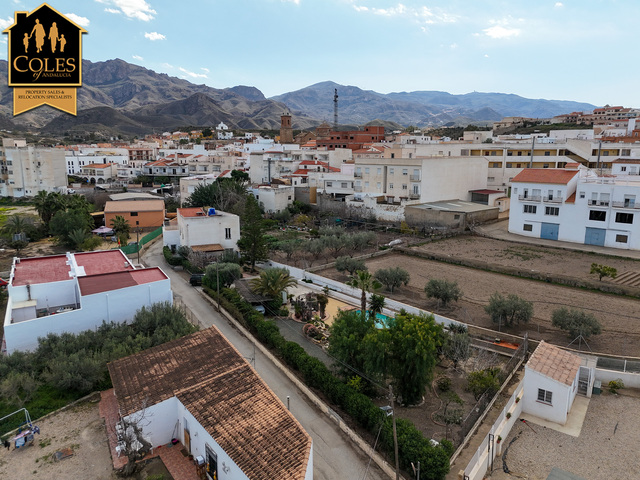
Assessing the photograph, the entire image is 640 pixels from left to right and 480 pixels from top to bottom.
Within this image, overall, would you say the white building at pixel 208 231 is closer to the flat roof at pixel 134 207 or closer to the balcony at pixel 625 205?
the flat roof at pixel 134 207

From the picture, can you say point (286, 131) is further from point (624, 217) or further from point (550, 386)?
point (550, 386)

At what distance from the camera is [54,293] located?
21.4 meters

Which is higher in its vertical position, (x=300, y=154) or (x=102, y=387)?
(x=300, y=154)

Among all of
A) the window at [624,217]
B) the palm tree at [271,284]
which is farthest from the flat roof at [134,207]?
the window at [624,217]

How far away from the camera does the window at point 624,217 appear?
33.3m

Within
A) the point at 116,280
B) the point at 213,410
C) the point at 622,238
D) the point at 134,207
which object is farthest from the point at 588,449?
the point at 134,207

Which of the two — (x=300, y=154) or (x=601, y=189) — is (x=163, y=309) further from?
(x=300, y=154)

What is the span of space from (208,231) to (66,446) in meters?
23.0

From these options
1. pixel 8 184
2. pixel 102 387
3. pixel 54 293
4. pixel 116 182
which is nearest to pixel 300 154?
pixel 116 182

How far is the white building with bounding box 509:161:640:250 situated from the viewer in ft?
110

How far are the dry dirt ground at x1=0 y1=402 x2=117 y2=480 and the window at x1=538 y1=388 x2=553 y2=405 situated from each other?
13.5 m

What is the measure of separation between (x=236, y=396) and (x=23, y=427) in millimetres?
6876

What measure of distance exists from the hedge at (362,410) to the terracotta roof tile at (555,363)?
510 cm

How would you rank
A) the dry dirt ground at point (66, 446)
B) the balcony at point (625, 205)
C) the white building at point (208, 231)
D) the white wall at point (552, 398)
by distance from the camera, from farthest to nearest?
the white building at point (208, 231), the balcony at point (625, 205), the white wall at point (552, 398), the dry dirt ground at point (66, 446)
